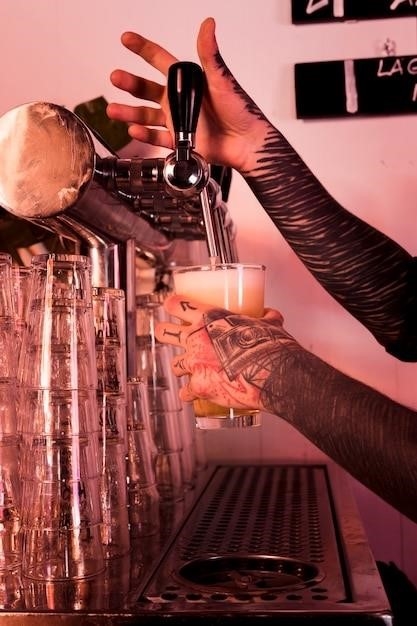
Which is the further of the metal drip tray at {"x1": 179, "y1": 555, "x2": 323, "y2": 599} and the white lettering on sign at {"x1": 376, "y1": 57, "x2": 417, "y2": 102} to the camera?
the white lettering on sign at {"x1": 376, "y1": 57, "x2": 417, "y2": 102}

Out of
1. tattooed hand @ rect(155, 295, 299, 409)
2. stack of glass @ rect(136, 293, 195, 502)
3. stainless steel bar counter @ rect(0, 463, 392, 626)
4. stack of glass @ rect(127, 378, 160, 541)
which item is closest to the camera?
stainless steel bar counter @ rect(0, 463, 392, 626)

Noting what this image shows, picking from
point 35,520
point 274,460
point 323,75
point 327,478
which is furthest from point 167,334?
point 323,75

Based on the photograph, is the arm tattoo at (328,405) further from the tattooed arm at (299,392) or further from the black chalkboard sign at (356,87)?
the black chalkboard sign at (356,87)

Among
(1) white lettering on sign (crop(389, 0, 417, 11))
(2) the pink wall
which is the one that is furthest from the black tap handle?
(1) white lettering on sign (crop(389, 0, 417, 11))

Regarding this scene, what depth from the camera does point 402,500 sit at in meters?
0.86

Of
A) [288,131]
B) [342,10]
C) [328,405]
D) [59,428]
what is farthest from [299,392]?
[342,10]

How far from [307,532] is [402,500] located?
242 millimetres

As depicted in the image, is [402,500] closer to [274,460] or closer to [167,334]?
[167,334]

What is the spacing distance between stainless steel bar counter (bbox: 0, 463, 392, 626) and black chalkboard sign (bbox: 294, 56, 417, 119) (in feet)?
2.71

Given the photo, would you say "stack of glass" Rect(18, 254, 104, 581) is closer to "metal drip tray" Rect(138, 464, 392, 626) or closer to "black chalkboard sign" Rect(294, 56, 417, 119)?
"metal drip tray" Rect(138, 464, 392, 626)

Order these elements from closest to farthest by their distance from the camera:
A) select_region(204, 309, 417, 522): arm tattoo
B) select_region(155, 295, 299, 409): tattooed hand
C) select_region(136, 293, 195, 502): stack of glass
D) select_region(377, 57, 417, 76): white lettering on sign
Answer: select_region(204, 309, 417, 522): arm tattoo → select_region(155, 295, 299, 409): tattooed hand → select_region(136, 293, 195, 502): stack of glass → select_region(377, 57, 417, 76): white lettering on sign

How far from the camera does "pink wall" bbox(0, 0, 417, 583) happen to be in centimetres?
171

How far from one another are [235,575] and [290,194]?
521 mm

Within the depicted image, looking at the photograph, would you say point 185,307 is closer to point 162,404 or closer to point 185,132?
point 185,132
